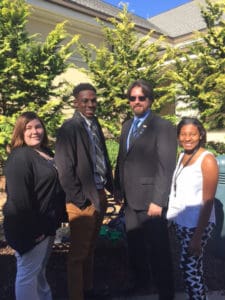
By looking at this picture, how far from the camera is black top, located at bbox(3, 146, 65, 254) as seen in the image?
266 cm

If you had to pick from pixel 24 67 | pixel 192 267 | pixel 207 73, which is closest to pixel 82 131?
pixel 192 267

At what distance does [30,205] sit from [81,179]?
2.08ft

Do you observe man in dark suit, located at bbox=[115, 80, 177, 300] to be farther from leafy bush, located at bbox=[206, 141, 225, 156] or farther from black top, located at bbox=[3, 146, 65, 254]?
leafy bush, located at bbox=[206, 141, 225, 156]

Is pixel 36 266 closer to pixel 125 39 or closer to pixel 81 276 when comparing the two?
pixel 81 276

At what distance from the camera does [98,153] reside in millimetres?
3449

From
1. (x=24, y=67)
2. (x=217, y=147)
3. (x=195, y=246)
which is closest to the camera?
(x=195, y=246)

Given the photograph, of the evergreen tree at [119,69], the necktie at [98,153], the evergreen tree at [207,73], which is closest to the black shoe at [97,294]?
the necktie at [98,153]

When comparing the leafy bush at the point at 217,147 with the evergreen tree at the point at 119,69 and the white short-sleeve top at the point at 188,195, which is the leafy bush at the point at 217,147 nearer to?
the evergreen tree at the point at 119,69

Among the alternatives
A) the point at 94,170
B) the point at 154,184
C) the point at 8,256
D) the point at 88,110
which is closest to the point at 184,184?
the point at 154,184

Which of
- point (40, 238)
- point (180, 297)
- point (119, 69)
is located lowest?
point (180, 297)

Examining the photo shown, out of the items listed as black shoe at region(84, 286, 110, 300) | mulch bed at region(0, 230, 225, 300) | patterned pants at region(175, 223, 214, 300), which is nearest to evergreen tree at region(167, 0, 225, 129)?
mulch bed at region(0, 230, 225, 300)

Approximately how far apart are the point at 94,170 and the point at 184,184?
77 centimetres

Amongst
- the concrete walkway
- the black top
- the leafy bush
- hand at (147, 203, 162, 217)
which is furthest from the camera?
the leafy bush

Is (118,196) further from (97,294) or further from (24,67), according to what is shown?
(24,67)
